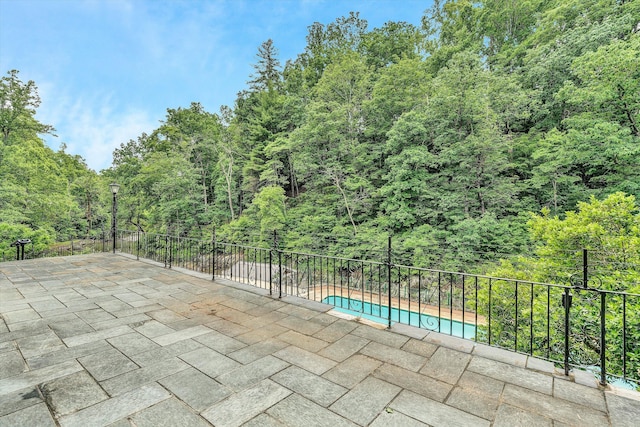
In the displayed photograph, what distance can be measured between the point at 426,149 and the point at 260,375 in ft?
39.6

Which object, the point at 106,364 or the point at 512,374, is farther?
the point at 106,364

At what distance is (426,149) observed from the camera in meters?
12.3

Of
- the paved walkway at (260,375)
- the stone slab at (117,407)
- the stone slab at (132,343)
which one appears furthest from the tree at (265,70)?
the stone slab at (117,407)

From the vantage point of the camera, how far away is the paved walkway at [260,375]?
1.71 m

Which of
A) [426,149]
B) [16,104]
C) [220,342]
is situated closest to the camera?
[220,342]

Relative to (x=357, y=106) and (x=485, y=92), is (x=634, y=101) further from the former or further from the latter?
(x=357, y=106)

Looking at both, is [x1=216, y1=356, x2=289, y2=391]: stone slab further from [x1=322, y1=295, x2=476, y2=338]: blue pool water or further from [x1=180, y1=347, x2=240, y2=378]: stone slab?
[x1=322, y1=295, x2=476, y2=338]: blue pool water

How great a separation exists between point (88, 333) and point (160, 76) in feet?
51.6

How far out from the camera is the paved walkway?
5.62 feet

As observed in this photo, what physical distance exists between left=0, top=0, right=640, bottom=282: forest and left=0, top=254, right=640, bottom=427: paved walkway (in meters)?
3.74

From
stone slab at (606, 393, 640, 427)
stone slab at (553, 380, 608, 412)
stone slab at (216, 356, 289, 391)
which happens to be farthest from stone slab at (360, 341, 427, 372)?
stone slab at (606, 393, 640, 427)

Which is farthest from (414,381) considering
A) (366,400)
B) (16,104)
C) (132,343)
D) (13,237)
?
(16,104)

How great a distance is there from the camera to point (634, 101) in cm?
895

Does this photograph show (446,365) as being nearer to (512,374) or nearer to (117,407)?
(512,374)
